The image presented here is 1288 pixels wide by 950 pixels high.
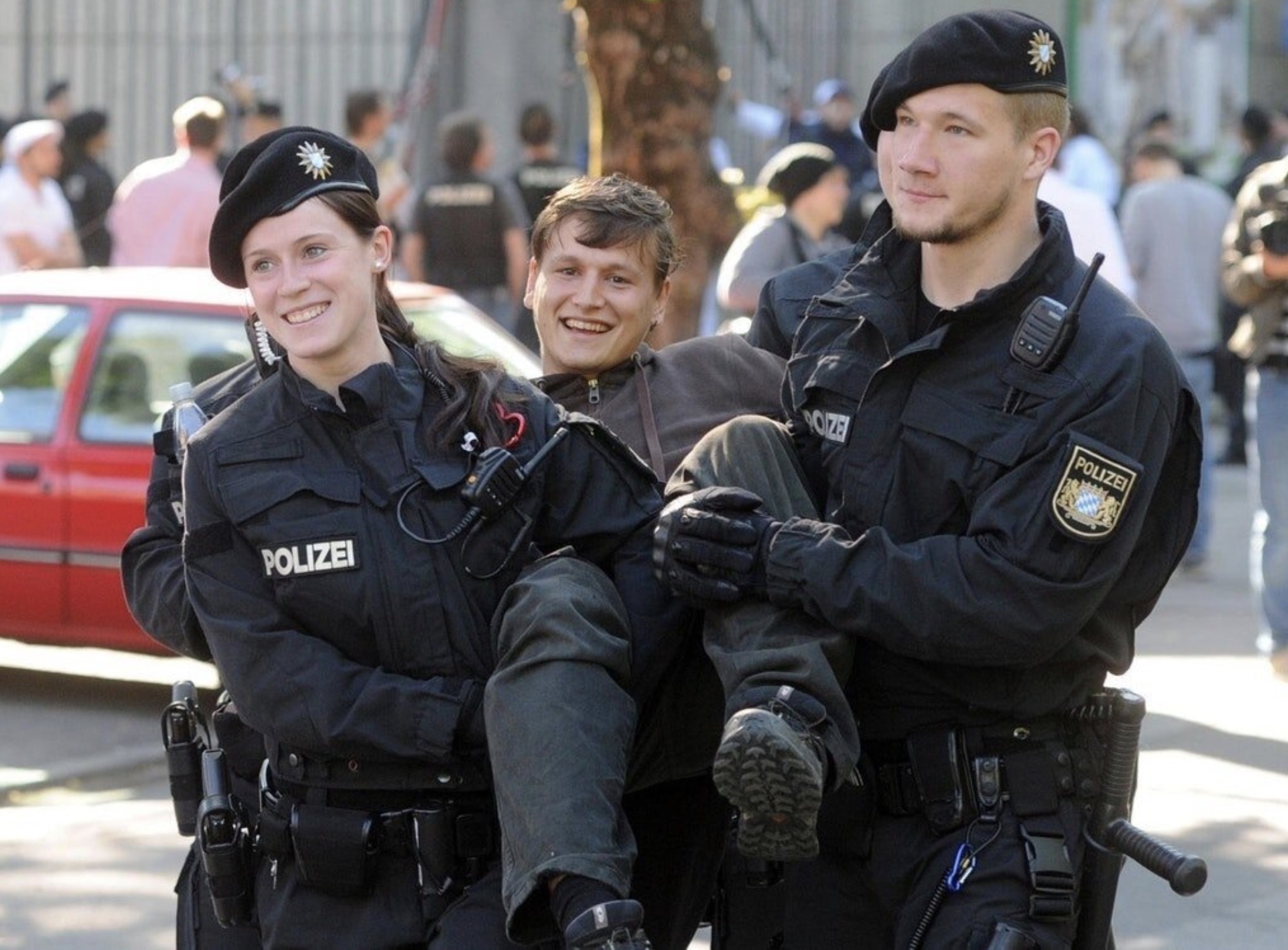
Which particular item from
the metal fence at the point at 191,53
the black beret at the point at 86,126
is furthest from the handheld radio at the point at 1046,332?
the metal fence at the point at 191,53

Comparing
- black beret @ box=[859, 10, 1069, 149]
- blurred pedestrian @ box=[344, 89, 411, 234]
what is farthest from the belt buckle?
blurred pedestrian @ box=[344, 89, 411, 234]

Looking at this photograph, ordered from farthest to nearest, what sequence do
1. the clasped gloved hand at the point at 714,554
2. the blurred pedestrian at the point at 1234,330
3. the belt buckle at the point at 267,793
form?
the blurred pedestrian at the point at 1234,330 → the belt buckle at the point at 267,793 → the clasped gloved hand at the point at 714,554

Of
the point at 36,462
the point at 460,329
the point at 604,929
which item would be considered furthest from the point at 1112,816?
the point at 36,462

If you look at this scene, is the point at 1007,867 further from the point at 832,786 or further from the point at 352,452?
the point at 352,452

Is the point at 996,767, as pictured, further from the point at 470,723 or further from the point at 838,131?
the point at 838,131

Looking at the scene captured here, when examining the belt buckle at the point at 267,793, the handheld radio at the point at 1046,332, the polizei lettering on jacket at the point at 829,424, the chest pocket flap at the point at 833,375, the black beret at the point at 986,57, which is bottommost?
the belt buckle at the point at 267,793

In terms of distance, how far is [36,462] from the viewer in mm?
7844

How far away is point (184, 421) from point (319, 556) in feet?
1.98

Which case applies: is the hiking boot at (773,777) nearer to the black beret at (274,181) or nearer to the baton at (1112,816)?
the baton at (1112,816)

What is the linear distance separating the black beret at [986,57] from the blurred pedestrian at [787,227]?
18.3 ft

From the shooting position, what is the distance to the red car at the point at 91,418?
7.73m

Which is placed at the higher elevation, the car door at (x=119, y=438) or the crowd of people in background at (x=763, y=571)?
the crowd of people in background at (x=763, y=571)

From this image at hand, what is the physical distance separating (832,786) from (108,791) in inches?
175

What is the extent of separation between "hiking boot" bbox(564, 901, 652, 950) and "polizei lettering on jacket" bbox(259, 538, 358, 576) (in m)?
0.69
